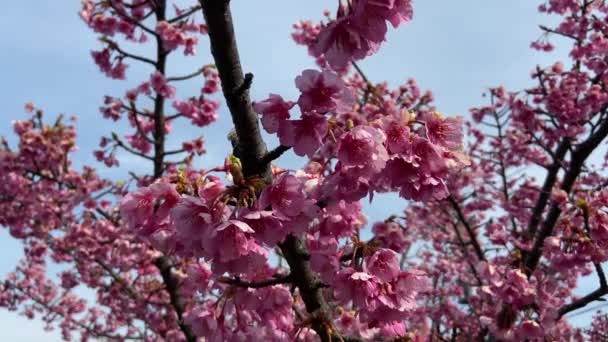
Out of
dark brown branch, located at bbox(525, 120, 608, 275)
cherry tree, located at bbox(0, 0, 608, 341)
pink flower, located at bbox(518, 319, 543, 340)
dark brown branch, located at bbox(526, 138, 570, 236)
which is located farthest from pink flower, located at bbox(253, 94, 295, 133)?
dark brown branch, located at bbox(526, 138, 570, 236)

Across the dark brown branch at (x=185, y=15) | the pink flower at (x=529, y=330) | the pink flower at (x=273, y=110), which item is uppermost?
the dark brown branch at (x=185, y=15)

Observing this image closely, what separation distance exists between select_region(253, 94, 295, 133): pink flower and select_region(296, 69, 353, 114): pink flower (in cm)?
7

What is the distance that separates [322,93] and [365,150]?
248mm

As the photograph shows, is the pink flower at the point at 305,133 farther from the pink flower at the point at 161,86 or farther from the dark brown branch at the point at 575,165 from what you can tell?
the pink flower at the point at 161,86

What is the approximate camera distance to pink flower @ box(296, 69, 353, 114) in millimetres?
1672

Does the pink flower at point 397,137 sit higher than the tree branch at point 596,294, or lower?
lower

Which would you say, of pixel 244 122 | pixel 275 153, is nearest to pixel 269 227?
pixel 275 153

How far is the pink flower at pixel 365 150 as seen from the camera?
5.49 ft

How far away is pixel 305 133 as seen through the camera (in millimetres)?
1728

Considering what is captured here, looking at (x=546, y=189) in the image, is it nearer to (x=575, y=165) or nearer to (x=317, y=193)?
(x=575, y=165)

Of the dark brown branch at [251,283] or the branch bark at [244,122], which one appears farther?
the dark brown branch at [251,283]

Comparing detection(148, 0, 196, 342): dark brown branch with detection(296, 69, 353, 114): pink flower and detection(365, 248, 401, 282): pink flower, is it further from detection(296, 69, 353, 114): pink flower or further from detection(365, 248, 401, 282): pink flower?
detection(296, 69, 353, 114): pink flower

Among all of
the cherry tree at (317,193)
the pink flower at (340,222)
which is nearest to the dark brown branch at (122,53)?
the cherry tree at (317,193)

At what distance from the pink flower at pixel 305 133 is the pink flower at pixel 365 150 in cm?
10
